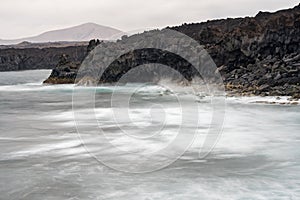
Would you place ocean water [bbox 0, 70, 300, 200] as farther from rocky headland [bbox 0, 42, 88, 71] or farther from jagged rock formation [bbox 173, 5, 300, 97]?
rocky headland [bbox 0, 42, 88, 71]

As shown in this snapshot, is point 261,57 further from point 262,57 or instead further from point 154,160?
point 154,160

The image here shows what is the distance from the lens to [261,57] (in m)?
40.8

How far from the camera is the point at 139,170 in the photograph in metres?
12.0

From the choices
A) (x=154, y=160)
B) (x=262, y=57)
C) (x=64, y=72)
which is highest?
(x=262, y=57)

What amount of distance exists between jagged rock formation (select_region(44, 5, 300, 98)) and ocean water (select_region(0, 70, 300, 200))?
1019cm

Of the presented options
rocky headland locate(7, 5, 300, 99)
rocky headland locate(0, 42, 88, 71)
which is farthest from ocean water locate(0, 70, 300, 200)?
rocky headland locate(0, 42, 88, 71)

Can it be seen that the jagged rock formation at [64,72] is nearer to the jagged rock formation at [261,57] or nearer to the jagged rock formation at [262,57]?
the jagged rock formation at [261,57]

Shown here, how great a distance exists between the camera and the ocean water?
999cm

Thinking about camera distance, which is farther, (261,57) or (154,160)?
(261,57)

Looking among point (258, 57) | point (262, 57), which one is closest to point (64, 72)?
point (258, 57)

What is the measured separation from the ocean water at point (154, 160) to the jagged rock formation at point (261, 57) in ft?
33.4

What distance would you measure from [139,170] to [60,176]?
2.33 metres

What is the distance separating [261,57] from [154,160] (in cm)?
3048

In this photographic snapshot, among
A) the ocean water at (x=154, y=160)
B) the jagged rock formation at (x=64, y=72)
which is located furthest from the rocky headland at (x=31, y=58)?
the ocean water at (x=154, y=160)
